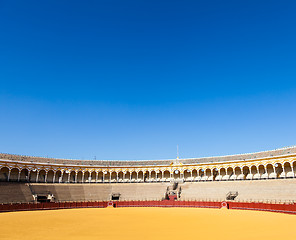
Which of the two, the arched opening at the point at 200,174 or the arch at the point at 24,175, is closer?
the arch at the point at 24,175

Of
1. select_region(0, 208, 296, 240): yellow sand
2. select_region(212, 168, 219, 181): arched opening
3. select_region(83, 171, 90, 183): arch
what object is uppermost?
select_region(212, 168, 219, 181): arched opening

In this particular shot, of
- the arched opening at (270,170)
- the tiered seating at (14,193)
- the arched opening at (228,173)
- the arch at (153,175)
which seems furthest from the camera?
the arch at (153,175)

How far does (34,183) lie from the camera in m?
50.3

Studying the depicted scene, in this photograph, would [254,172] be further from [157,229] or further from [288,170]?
[157,229]

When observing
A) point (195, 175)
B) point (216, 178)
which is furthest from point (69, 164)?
point (216, 178)

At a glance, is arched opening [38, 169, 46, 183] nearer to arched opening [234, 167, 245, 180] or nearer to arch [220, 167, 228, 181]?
arch [220, 167, 228, 181]

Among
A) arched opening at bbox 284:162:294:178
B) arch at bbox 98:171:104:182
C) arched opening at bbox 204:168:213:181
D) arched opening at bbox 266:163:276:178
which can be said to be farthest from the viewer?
arch at bbox 98:171:104:182


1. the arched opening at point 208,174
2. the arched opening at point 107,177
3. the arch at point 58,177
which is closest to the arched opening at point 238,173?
the arched opening at point 208,174

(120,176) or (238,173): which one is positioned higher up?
(238,173)

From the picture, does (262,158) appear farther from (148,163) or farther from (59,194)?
(59,194)

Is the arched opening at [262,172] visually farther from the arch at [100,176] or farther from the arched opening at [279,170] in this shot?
the arch at [100,176]

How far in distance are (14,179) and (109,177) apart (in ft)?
74.2

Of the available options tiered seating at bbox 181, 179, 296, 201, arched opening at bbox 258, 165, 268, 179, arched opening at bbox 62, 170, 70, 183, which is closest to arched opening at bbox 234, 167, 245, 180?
arched opening at bbox 258, 165, 268, 179

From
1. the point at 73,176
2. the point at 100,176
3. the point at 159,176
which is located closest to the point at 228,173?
the point at 159,176
